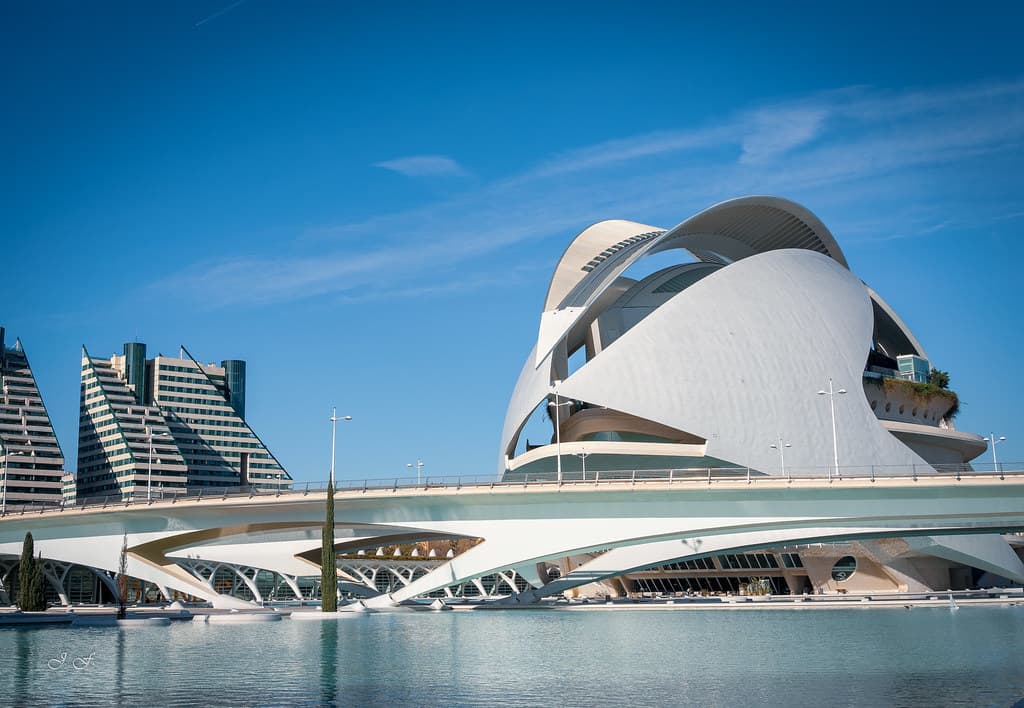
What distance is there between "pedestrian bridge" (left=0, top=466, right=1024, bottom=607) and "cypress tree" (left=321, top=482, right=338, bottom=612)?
171cm

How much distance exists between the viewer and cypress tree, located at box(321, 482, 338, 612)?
45312 millimetres

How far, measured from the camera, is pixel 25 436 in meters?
137

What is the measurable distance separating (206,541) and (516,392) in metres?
19.8

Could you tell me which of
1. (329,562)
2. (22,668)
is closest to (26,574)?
(329,562)

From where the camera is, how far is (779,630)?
37219mm

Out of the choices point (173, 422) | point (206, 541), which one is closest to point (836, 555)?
point (206, 541)

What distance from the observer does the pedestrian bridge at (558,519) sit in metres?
41.2

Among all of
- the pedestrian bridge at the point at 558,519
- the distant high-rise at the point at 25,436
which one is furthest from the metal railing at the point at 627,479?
the distant high-rise at the point at 25,436

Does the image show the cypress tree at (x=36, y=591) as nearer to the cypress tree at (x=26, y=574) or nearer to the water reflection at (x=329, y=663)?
the cypress tree at (x=26, y=574)

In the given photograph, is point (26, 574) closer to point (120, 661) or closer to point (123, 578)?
point (123, 578)

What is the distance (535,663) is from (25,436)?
417ft

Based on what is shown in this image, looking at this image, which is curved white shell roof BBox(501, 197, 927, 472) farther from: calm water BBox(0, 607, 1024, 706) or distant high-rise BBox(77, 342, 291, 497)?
distant high-rise BBox(77, 342, 291, 497)

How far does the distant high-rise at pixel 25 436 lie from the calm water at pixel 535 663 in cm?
9890

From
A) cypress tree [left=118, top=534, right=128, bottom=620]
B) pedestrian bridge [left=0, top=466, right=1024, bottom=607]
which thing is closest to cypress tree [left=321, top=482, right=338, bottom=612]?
pedestrian bridge [left=0, top=466, right=1024, bottom=607]
